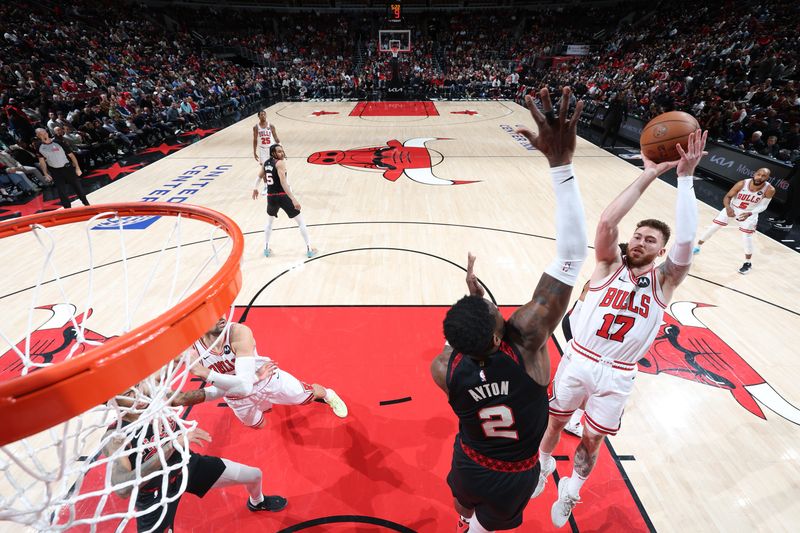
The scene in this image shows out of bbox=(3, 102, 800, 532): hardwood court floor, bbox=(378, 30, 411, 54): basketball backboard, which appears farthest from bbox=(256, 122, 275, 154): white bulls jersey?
bbox=(378, 30, 411, 54): basketball backboard

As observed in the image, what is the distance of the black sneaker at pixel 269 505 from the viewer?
288 centimetres

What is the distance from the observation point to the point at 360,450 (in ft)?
11.0

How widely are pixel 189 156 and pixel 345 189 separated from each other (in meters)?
6.00

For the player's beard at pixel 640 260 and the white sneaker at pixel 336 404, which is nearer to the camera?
the player's beard at pixel 640 260

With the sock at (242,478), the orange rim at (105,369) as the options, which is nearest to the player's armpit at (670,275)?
the orange rim at (105,369)

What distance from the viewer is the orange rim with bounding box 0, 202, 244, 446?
1153 millimetres

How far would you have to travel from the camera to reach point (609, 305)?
8.95ft

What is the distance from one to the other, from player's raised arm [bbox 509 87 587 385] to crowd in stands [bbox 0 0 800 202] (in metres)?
9.33

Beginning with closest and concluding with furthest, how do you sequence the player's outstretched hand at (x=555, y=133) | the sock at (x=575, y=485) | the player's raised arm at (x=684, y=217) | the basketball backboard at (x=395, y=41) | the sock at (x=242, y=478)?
1. the player's outstretched hand at (x=555, y=133)
2. the player's raised arm at (x=684, y=217)
3. the sock at (x=242, y=478)
4. the sock at (x=575, y=485)
5. the basketball backboard at (x=395, y=41)

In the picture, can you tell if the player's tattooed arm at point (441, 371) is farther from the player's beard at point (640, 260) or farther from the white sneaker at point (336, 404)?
the white sneaker at point (336, 404)

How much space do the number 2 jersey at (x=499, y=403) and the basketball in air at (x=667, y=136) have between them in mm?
2005

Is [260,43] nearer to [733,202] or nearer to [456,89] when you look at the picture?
[456,89]

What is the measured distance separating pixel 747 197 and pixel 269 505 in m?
7.01

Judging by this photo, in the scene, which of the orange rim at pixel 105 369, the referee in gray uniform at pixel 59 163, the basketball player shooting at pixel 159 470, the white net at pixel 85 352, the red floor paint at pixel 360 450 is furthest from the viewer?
the referee in gray uniform at pixel 59 163
